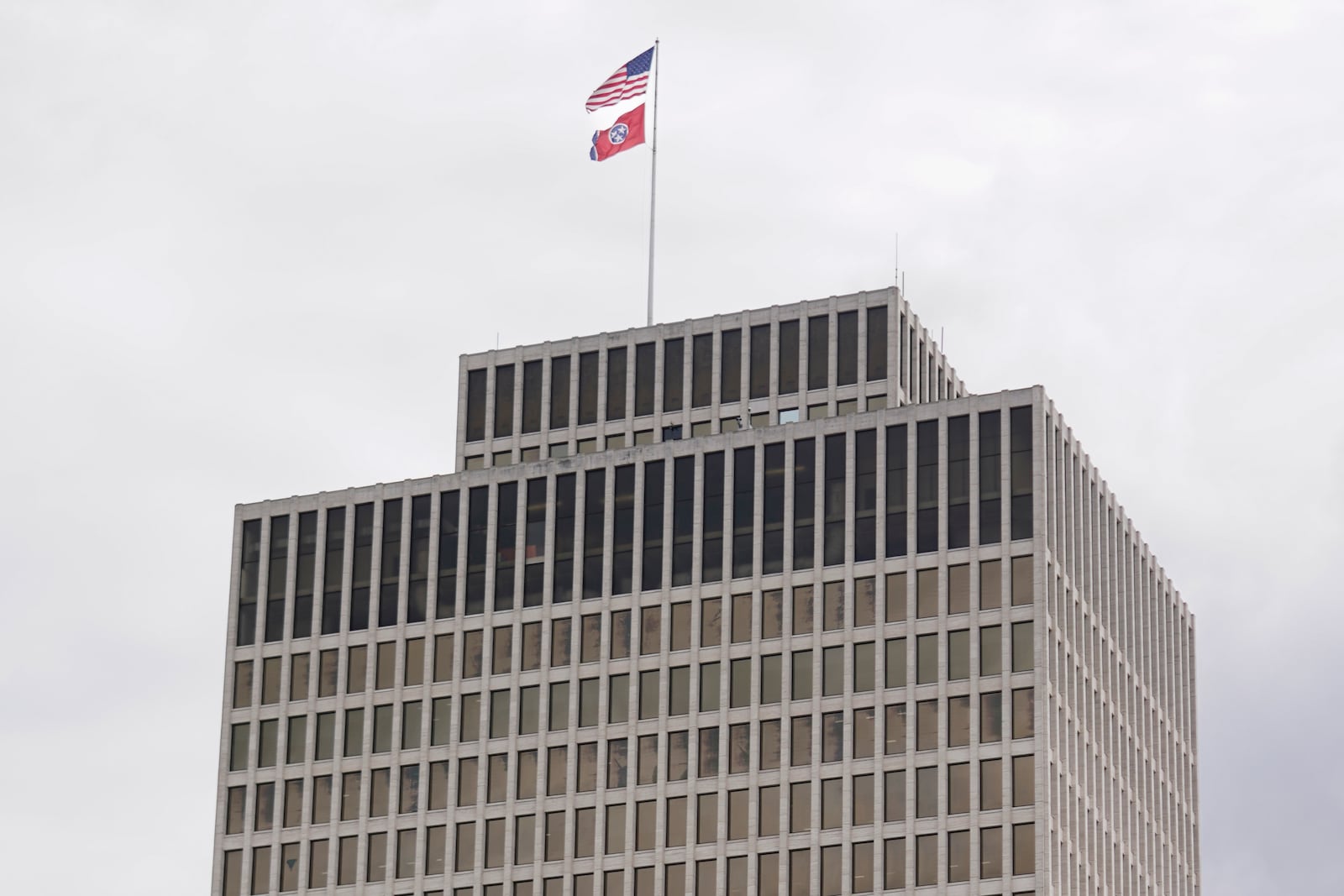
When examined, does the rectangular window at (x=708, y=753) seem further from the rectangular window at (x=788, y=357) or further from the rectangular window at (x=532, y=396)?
the rectangular window at (x=532, y=396)

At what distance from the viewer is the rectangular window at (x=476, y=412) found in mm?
198250

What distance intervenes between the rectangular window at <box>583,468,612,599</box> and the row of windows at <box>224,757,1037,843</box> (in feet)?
30.5

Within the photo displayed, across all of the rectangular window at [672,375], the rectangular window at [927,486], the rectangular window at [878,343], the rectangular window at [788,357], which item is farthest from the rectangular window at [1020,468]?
the rectangular window at [672,375]

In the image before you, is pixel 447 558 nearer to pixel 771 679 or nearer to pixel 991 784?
pixel 771 679

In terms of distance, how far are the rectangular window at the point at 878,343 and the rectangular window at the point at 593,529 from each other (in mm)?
14551

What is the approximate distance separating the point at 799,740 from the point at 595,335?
99.2 feet

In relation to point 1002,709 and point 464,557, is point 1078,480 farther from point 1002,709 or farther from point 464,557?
point 464,557

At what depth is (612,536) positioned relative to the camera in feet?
614

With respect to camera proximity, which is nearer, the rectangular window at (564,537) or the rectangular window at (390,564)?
the rectangular window at (564,537)

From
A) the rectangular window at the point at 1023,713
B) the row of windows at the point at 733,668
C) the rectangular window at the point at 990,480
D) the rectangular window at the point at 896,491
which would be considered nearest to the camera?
the rectangular window at the point at 1023,713

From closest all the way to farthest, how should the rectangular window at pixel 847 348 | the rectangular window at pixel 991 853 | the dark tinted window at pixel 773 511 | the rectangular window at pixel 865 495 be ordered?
the rectangular window at pixel 991 853, the rectangular window at pixel 865 495, the dark tinted window at pixel 773 511, the rectangular window at pixel 847 348

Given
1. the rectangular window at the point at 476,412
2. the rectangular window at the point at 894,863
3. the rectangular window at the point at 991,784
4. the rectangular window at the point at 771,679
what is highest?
the rectangular window at the point at 476,412

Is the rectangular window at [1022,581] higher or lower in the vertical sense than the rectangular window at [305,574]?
lower

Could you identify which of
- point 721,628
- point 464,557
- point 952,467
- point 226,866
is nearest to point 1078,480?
point 952,467
